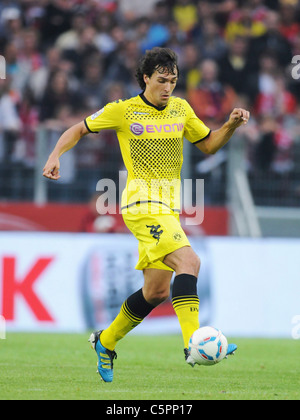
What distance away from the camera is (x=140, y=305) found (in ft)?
23.3

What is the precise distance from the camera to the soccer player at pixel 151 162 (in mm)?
6871

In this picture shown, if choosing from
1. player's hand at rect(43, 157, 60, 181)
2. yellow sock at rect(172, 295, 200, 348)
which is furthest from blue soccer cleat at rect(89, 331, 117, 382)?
player's hand at rect(43, 157, 60, 181)

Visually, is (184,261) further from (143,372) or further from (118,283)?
(118,283)

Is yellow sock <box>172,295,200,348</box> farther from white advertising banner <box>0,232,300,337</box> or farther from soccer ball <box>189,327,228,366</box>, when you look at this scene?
white advertising banner <box>0,232,300,337</box>

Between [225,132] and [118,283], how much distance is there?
5.82 metres

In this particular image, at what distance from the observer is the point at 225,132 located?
23.6ft

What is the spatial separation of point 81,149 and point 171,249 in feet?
23.5

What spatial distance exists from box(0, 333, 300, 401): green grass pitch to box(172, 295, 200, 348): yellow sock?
0.46m

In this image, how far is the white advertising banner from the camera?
12430 millimetres

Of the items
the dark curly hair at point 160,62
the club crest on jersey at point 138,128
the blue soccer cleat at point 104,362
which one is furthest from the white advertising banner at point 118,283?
the dark curly hair at point 160,62

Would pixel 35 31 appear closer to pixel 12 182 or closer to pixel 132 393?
pixel 12 182

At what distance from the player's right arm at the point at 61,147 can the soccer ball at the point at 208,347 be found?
165 centimetres

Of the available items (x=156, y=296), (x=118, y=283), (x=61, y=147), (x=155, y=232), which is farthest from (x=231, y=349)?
(x=118, y=283)
